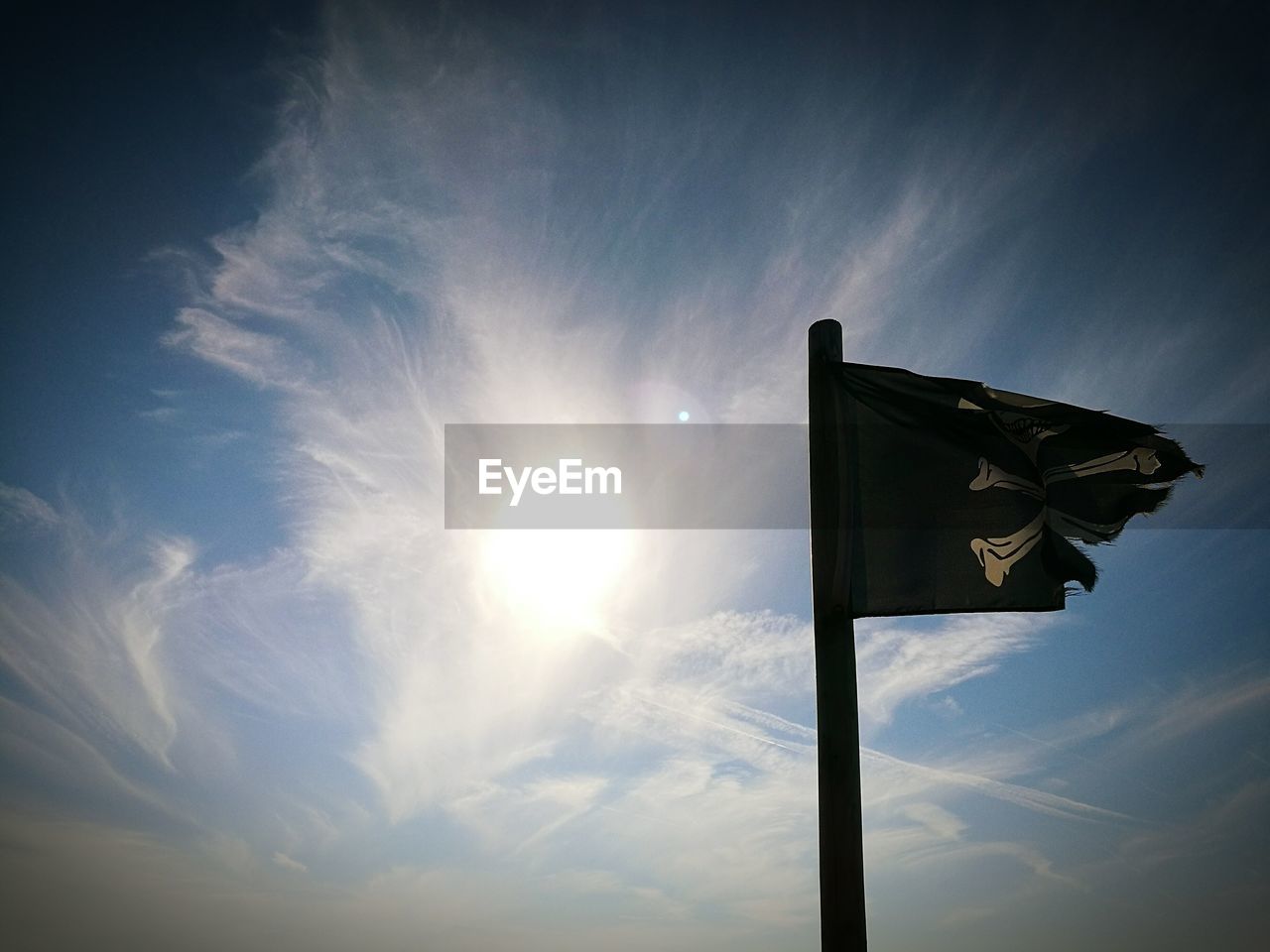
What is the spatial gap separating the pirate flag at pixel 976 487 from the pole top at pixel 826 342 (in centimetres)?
12

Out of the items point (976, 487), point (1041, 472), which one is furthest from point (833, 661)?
point (1041, 472)

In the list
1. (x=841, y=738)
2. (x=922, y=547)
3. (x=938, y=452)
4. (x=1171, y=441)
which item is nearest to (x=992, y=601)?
(x=922, y=547)

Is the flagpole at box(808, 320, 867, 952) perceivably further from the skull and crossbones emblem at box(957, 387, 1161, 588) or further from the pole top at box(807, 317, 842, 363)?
the skull and crossbones emblem at box(957, 387, 1161, 588)

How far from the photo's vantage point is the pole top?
7180mm

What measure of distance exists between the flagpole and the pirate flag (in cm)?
11

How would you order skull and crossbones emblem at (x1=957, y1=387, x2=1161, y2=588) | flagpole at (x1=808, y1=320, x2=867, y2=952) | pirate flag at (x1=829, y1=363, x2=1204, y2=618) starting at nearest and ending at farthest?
flagpole at (x1=808, y1=320, x2=867, y2=952) → pirate flag at (x1=829, y1=363, x2=1204, y2=618) → skull and crossbones emblem at (x1=957, y1=387, x2=1161, y2=588)

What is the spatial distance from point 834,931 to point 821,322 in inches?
178

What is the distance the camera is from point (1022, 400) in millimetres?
7477

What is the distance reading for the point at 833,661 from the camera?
20.6ft

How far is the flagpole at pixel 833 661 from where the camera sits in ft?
19.2

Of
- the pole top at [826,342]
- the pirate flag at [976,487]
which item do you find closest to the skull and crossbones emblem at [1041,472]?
the pirate flag at [976,487]

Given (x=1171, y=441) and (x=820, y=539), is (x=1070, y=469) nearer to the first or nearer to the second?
(x=1171, y=441)

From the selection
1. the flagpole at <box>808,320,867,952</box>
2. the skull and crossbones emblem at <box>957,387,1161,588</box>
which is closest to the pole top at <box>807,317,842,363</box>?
the flagpole at <box>808,320,867,952</box>

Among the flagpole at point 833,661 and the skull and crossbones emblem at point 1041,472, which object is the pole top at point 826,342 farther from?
the skull and crossbones emblem at point 1041,472
